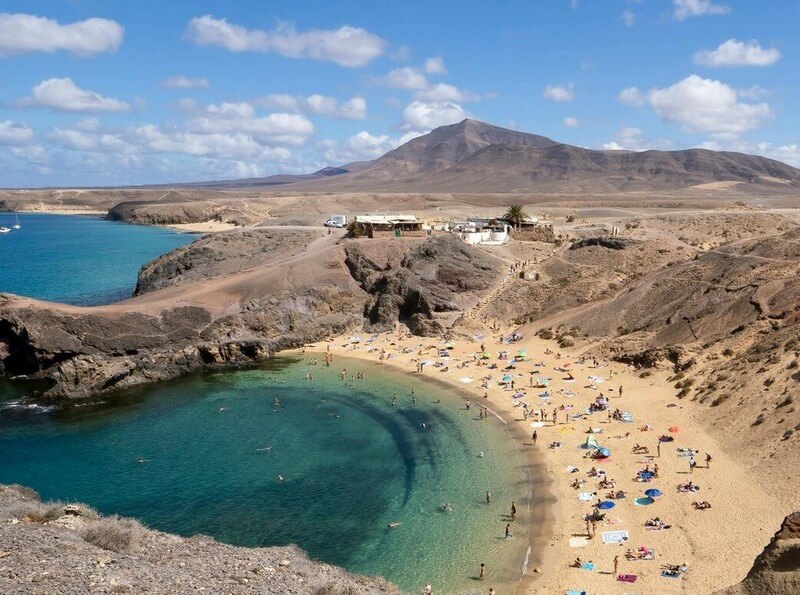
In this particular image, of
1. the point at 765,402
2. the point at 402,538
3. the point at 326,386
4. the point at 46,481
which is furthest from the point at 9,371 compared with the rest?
the point at 765,402

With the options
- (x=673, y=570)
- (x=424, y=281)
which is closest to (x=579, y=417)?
(x=673, y=570)

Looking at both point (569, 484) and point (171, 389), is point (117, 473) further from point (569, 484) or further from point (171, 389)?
point (569, 484)

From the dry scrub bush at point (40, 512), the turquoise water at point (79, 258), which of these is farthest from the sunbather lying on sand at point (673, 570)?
the turquoise water at point (79, 258)

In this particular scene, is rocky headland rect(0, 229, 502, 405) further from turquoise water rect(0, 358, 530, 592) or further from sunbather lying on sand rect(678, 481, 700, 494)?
sunbather lying on sand rect(678, 481, 700, 494)

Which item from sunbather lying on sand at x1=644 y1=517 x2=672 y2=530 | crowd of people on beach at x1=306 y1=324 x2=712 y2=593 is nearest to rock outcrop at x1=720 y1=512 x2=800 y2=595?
crowd of people on beach at x1=306 y1=324 x2=712 y2=593

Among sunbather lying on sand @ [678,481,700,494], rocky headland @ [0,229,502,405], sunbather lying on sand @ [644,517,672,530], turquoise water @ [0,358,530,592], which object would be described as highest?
rocky headland @ [0,229,502,405]

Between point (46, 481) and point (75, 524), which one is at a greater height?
point (75, 524)
